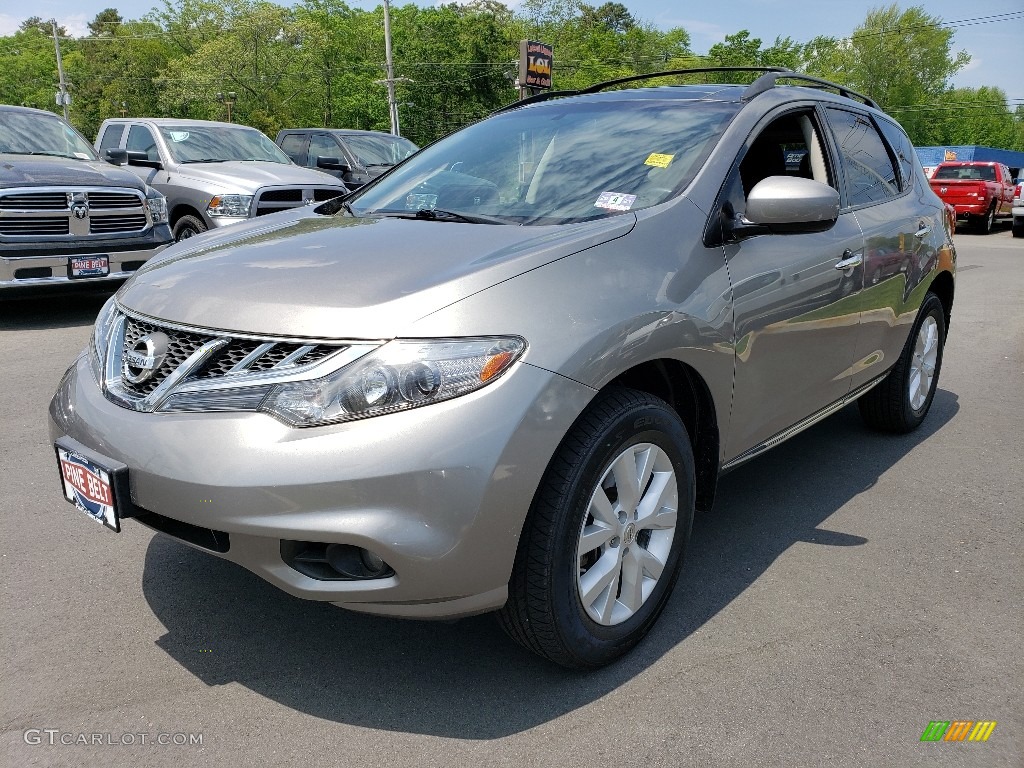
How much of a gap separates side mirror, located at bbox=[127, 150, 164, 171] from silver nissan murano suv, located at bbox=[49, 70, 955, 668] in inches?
297

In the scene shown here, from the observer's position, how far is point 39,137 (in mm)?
8750

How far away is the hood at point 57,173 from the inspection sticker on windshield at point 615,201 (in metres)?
6.28

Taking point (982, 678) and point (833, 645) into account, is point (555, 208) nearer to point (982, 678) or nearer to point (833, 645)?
point (833, 645)

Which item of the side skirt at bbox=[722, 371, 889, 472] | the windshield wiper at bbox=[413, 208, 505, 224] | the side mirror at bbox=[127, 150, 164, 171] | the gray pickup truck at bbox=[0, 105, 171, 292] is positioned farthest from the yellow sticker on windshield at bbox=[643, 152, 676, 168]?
the side mirror at bbox=[127, 150, 164, 171]

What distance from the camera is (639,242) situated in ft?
8.71

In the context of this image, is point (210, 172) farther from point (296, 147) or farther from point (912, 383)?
A: point (912, 383)

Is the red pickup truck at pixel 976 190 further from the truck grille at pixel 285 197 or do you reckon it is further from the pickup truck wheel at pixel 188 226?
the pickup truck wheel at pixel 188 226

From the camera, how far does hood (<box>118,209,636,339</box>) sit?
221 centimetres

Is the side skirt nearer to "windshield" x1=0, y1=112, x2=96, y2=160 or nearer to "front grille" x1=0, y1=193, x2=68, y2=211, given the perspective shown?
"front grille" x1=0, y1=193, x2=68, y2=211

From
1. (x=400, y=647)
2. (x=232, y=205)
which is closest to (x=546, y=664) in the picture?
(x=400, y=647)

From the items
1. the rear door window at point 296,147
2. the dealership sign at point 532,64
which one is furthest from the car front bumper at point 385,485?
the dealership sign at point 532,64

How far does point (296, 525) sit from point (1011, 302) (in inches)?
421

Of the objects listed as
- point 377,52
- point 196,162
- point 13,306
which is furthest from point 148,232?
point 377,52

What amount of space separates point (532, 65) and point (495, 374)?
2035 centimetres
